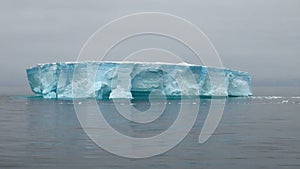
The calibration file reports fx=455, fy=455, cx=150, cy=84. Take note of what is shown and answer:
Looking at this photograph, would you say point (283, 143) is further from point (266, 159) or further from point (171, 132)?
point (171, 132)

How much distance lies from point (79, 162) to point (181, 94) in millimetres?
33692

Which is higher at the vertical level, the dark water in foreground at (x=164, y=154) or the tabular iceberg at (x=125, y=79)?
the tabular iceberg at (x=125, y=79)

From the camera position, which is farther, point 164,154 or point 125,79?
point 125,79

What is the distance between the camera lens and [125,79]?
43.1 m

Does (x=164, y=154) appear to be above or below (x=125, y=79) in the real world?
below

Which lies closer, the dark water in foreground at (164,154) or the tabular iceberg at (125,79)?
the dark water in foreground at (164,154)

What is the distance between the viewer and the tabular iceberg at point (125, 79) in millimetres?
42656

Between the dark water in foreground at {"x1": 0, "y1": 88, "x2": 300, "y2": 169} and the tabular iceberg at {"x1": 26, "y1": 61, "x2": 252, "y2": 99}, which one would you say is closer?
the dark water in foreground at {"x1": 0, "y1": 88, "x2": 300, "y2": 169}

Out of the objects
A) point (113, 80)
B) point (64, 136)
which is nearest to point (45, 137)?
point (64, 136)

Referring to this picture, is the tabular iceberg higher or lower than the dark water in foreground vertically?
higher

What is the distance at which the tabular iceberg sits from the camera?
4266cm

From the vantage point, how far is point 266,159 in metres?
13.2

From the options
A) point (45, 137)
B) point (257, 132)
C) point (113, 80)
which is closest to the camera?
point (45, 137)

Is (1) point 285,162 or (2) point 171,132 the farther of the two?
(2) point 171,132
